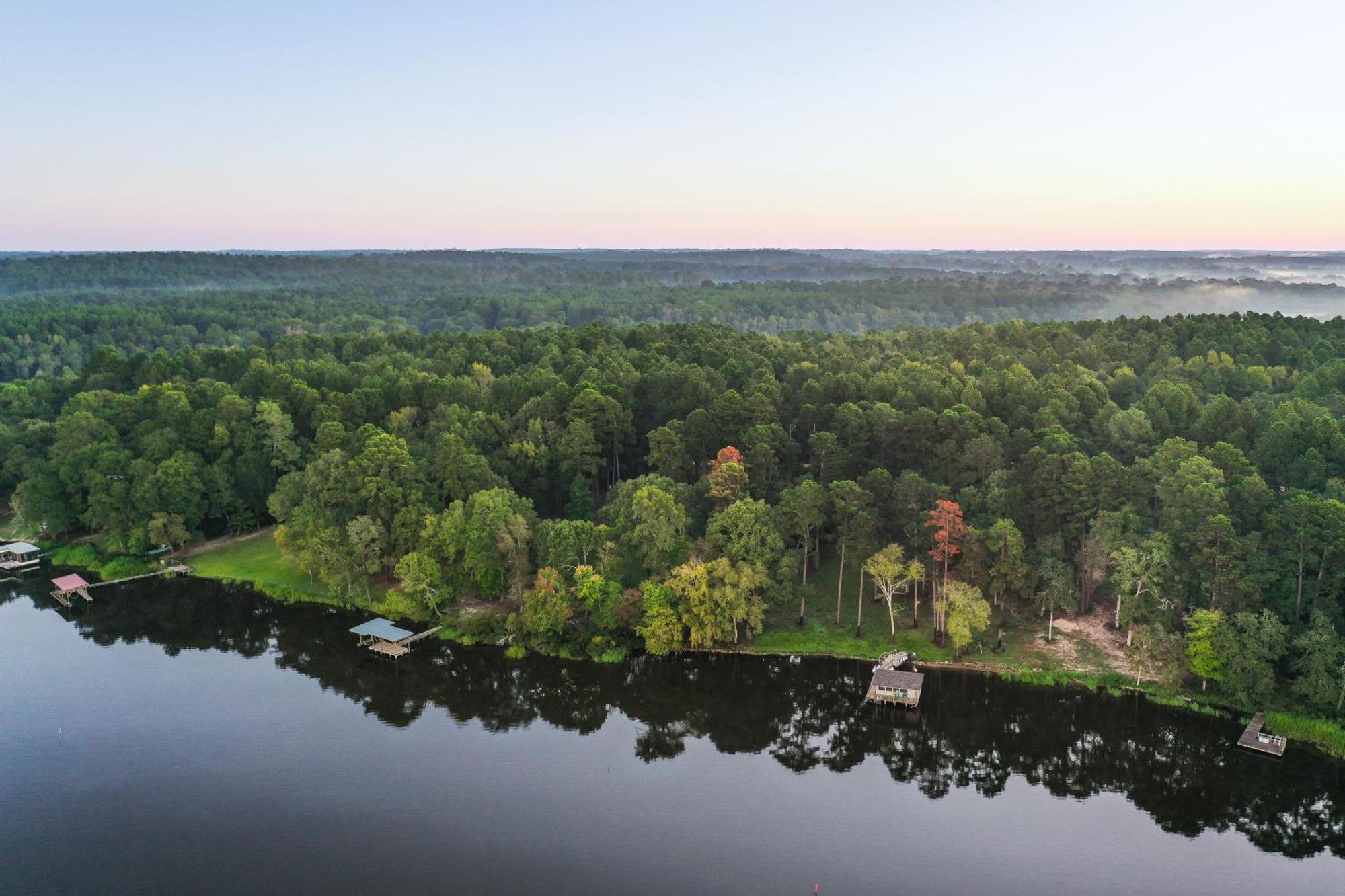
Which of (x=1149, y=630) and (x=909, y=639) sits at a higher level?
(x=1149, y=630)

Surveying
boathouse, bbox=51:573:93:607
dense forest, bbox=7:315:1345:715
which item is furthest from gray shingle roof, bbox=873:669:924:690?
boathouse, bbox=51:573:93:607

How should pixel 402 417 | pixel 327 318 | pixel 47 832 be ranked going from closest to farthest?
pixel 47 832
pixel 402 417
pixel 327 318

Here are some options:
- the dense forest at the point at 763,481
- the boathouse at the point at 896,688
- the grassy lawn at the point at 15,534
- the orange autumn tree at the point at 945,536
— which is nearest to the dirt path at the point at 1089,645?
the dense forest at the point at 763,481

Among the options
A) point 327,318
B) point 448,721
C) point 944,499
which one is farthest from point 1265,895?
point 327,318

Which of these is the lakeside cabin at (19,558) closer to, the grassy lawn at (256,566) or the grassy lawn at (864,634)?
the grassy lawn at (256,566)

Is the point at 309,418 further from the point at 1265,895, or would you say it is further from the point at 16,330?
the point at 16,330

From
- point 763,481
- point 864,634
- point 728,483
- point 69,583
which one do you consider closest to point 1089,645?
point 864,634

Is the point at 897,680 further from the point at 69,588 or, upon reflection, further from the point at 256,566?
the point at 69,588
